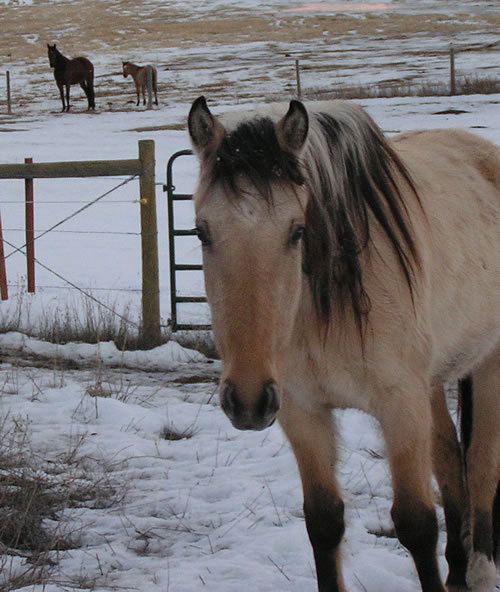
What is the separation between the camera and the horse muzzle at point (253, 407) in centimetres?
188

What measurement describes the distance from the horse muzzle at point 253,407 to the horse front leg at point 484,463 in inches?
61.7

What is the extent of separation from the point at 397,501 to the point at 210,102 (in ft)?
76.1

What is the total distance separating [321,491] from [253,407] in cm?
97

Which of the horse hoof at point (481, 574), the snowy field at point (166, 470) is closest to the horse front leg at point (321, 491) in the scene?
the snowy field at point (166, 470)

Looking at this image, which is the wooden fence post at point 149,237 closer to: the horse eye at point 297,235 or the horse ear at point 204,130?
the horse ear at point 204,130

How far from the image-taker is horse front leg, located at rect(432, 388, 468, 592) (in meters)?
3.22

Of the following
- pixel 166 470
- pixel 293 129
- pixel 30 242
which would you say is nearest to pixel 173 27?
pixel 30 242

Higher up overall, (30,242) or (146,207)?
(146,207)

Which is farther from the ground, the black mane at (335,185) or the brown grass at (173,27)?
the brown grass at (173,27)

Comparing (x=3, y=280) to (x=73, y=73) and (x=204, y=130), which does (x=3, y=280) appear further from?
(x=73, y=73)

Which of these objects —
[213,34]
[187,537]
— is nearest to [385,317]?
[187,537]

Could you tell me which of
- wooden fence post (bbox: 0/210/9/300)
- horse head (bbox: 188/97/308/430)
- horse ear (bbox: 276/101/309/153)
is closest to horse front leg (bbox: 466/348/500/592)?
horse head (bbox: 188/97/308/430)

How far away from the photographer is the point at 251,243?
1.97 m

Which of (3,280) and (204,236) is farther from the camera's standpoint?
(3,280)
